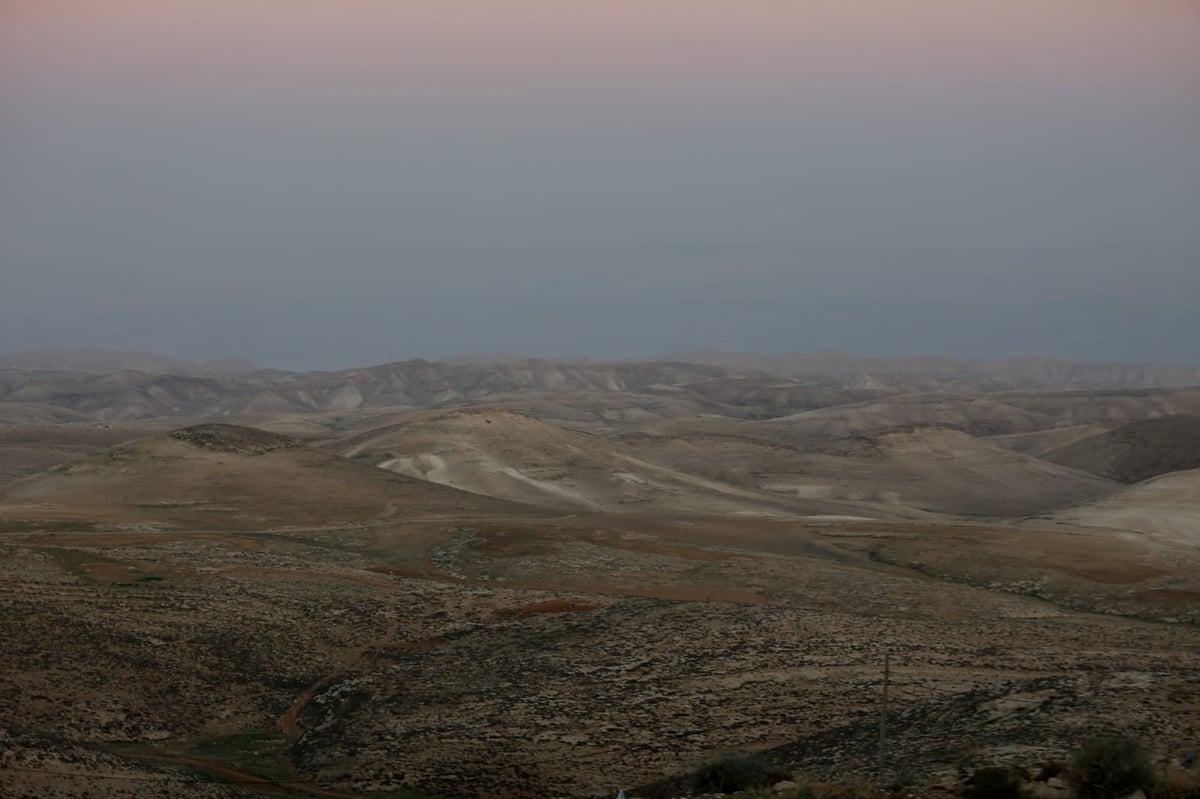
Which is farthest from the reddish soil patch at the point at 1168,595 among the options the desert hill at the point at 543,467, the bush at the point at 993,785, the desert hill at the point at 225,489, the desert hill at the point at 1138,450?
the desert hill at the point at 1138,450

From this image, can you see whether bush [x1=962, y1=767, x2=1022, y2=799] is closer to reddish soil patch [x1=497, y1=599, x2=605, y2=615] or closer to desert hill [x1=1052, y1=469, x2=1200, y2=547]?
reddish soil patch [x1=497, y1=599, x2=605, y2=615]

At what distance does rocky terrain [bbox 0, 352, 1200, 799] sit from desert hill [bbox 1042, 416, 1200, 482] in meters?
41.9

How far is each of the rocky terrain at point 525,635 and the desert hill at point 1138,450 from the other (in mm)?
41876

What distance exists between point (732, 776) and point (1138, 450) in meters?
122

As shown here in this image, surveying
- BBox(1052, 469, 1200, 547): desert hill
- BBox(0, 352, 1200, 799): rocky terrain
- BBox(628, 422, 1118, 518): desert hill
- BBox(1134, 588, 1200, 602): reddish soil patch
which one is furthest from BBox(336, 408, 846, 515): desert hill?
BBox(1134, 588, 1200, 602): reddish soil patch

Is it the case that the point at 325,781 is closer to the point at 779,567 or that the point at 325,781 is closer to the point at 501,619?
the point at 501,619

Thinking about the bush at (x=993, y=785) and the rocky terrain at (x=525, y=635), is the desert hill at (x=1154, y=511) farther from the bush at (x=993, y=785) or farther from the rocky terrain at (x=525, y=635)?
the bush at (x=993, y=785)

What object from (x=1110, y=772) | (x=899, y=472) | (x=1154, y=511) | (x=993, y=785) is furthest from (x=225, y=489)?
(x=899, y=472)

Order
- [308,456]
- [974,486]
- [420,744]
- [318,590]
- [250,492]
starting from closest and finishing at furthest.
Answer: [420,744] → [318,590] → [250,492] → [308,456] → [974,486]

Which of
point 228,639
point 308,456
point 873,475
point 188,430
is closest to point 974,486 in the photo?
point 873,475

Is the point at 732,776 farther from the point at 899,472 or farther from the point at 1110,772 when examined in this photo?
the point at 899,472

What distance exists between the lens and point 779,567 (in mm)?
49656

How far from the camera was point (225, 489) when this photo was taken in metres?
72.1

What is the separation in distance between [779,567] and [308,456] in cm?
4650
